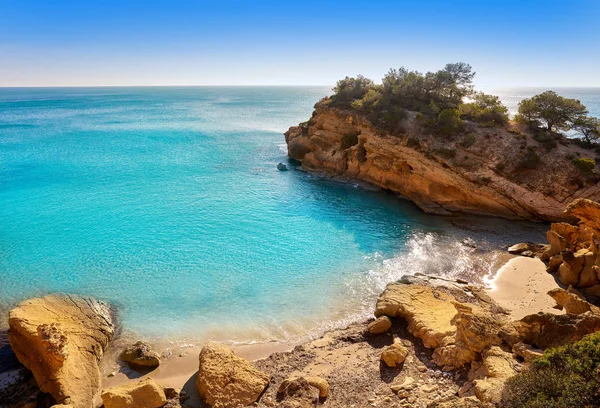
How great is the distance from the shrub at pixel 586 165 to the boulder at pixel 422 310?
60.4 ft

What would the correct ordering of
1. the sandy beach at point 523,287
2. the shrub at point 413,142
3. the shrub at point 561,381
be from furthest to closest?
the shrub at point 413,142 < the sandy beach at point 523,287 < the shrub at point 561,381

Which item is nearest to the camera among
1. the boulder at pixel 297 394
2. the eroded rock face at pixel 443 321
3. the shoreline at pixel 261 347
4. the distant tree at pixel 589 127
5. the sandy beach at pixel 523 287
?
the boulder at pixel 297 394

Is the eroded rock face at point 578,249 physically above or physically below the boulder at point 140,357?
above

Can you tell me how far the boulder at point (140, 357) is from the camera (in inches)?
548

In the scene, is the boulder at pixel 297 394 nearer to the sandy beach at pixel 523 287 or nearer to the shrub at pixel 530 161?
the sandy beach at pixel 523 287

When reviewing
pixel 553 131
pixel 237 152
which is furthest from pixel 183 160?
pixel 553 131

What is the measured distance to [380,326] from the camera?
49.6 feet

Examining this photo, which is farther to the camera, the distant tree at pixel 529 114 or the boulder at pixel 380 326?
the distant tree at pixel 529 114

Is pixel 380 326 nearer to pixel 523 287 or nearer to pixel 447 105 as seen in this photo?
pixel 523 287

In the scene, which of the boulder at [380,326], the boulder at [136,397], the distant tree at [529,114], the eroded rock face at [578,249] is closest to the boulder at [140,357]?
the boulder at [136,397]

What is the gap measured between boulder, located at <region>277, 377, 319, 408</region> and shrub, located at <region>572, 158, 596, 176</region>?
1087 inches

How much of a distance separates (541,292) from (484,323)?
26.0ft

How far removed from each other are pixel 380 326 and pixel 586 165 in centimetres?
2325

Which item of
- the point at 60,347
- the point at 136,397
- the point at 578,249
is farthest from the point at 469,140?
the point at 60,347
